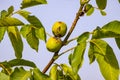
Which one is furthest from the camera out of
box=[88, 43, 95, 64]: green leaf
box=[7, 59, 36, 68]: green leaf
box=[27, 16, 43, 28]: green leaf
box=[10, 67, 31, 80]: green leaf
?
box=[27, 16, 43, 28]: green leaf

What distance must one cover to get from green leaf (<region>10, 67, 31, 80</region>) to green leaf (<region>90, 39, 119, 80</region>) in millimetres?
522

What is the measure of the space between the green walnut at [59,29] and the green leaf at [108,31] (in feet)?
1.02

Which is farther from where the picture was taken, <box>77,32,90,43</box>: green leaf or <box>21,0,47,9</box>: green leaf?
<box>21,0,47,9</box>: green leaf

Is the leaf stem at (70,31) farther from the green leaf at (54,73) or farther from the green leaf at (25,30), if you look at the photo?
the green leaf at (25,30)

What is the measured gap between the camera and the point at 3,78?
2.04 meters

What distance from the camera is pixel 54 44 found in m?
Result: 2.41

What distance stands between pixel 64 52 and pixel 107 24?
37 centimetres

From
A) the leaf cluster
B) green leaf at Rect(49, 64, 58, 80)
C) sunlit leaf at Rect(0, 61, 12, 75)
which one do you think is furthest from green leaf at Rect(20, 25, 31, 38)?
sunlit leaf at Rect(0, 61, 12, 75)

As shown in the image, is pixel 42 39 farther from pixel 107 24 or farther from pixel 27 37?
pixel 107 24

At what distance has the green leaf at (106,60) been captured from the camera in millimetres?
2285

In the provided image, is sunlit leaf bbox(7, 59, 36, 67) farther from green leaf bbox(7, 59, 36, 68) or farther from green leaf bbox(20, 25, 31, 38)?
green leaf bbox(20, 25, 31, 38)

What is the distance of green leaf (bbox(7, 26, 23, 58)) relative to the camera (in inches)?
105

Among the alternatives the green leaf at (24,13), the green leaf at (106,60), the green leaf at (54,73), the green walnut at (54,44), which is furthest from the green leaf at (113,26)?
the green leaf at (24,13)

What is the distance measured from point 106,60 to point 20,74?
2.04 feet
